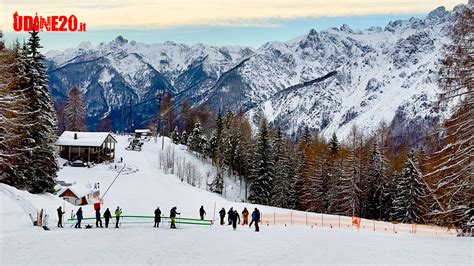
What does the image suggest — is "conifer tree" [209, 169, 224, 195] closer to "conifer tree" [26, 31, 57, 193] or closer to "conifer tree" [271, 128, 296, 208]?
"conifer tree" [271, 128, 296, 208]

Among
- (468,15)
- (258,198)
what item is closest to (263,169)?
(258,198)

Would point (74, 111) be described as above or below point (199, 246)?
above

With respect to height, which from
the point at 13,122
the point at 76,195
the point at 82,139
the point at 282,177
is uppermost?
the point at 82,139

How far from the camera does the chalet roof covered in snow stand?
275ft

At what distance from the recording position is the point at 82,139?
282ft

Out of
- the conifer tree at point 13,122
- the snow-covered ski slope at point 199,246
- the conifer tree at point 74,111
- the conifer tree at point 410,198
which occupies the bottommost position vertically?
the snow-covered ski slope at point 199,246

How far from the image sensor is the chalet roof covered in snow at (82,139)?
83875 mm

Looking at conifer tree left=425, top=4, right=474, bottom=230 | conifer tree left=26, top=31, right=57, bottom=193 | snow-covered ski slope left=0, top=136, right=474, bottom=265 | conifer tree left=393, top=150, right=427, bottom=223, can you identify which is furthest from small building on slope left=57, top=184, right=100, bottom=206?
conifer tree left=425, top=4, right=474, bottom=230

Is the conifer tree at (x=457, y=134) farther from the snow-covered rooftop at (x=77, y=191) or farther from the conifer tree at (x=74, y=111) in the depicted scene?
the conifer tree at (x=74, y=111)

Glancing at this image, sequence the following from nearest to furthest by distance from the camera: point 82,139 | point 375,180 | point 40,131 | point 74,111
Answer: point 40,131, point 375,180, point 82,139, point 74,111

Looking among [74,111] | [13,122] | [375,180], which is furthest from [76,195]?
[74,111]

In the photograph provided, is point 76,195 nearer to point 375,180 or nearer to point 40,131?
point 40,131

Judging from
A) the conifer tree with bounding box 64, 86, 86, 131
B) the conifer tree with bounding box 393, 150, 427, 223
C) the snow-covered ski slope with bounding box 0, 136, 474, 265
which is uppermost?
the conifer tree with bounding box 64, 86, 86, 131

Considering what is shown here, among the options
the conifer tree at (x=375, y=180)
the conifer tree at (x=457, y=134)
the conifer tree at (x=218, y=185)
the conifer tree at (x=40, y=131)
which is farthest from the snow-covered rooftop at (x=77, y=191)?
the conifer tree at (x=457, y=134)
